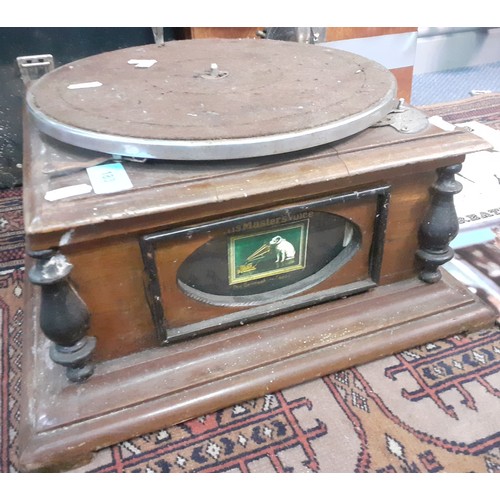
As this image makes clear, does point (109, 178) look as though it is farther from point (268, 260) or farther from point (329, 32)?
point (329, 32)

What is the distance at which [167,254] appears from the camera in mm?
856

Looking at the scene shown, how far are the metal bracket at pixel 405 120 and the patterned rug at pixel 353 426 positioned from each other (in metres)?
0.48

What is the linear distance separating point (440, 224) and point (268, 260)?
14.3 inches

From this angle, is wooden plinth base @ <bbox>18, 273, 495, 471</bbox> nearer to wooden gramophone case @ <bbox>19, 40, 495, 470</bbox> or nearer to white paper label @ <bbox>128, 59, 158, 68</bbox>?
wooden gramophone case @ <bbox>19, 40, 495, 470</bbox>

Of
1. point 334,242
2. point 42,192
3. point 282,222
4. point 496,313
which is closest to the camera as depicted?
point 42,192

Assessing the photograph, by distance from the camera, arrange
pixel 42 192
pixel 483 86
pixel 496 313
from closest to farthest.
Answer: pixel 42 192, pixel 496 313, pixel 483 86

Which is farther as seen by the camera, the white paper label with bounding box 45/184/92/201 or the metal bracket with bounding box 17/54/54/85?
the metal bracket with bounding box 17/54/54/85

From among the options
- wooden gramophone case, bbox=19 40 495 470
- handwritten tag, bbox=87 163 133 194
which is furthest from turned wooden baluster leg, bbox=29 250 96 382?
handwritten tag, bbox=87 163 133 194

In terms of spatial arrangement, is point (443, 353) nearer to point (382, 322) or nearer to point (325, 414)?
point (382, 322)

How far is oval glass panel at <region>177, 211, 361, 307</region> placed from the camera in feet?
3.02

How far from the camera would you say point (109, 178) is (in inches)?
32.2

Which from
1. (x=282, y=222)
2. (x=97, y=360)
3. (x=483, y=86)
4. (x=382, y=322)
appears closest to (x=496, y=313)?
(x=382, y=322)

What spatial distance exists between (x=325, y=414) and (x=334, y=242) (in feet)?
1.13

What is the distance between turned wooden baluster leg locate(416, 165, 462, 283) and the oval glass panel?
16 cm
